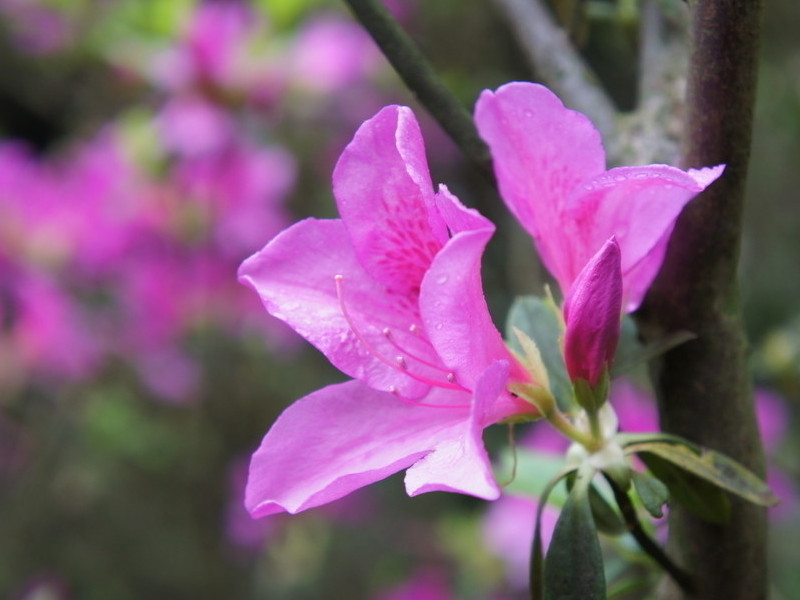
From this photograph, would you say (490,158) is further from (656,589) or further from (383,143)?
(656,589)

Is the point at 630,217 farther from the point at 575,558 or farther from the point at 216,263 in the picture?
the point at 216,263

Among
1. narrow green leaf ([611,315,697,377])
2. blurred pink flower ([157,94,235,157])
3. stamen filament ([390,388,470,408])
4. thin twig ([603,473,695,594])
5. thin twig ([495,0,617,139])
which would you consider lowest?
thin twig ([603,473,695,594])

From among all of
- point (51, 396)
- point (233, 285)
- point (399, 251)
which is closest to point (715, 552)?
point (399, 251)

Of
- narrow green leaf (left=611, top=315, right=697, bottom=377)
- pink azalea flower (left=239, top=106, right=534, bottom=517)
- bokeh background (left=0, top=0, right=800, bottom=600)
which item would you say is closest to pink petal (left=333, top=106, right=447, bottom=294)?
pink azalea flower (left=239, top=106, right=534, bottom=517)

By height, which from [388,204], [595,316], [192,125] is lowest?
[595,316]

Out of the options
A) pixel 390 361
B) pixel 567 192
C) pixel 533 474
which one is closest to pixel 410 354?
pixel 390 361

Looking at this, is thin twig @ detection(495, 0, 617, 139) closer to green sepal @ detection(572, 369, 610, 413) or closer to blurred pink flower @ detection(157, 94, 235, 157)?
green sepal @ detection(572, 369, 610, 413)

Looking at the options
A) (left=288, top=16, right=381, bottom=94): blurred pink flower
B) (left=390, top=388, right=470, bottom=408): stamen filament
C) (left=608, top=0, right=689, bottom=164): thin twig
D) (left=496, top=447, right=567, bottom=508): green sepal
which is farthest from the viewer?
(left=288, top=16, right=381, bottom=94): blurred pink flower

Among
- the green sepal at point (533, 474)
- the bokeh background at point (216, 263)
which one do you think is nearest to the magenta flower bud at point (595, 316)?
the green sepal at point (533, 474)
